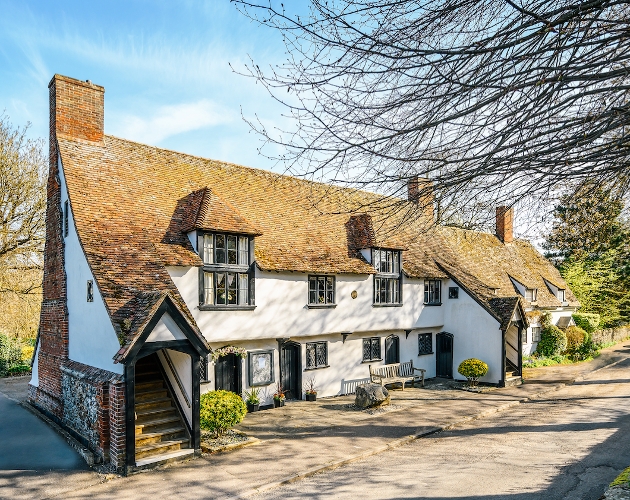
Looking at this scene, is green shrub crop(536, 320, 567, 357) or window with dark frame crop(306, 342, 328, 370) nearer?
window with dark frame crop(306, 342, 328, 370)

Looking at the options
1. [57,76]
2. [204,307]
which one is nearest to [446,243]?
[204,307]

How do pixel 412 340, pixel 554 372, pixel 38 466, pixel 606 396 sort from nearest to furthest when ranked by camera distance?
pixel 38 466 < pixel 606 396 < pixel 412 340 < pixel 554 372

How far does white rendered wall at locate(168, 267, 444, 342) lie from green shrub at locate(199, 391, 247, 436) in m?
2.31

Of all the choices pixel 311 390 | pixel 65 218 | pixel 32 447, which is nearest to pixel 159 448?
pixel 32 447

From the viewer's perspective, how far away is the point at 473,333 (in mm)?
22078

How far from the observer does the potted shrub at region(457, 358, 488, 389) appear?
20578mm

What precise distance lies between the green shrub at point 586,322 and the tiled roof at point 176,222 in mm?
14743

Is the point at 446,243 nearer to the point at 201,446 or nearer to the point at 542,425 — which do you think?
the point at 542,425

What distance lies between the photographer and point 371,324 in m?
19.4

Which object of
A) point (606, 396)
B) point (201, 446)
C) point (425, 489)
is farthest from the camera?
point (606, 396)

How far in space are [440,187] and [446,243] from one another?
20.5 metres

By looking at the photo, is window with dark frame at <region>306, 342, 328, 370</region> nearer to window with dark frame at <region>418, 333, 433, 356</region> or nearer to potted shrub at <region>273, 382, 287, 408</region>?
potted shrub at <region>273, 382, 287, 408</region>

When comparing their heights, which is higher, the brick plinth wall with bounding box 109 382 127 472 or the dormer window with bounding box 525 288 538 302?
the dormer window with bounding box 525 288 538 302

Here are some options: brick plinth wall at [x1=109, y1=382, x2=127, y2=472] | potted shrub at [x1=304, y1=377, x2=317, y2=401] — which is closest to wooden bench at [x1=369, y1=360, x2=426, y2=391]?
potted shrub at [x1=304, y1=377, x2=317, y2=401]
